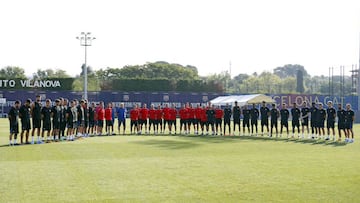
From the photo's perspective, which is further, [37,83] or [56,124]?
[37,83]

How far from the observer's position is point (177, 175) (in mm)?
11039

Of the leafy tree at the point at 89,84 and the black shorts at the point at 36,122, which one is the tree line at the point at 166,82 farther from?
the black shorts at the point at 36,122

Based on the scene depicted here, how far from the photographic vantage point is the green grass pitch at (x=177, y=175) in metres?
8.77

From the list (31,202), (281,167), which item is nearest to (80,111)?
(281,167)

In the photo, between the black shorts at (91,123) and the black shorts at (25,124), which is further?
the black shorts at (91,123)

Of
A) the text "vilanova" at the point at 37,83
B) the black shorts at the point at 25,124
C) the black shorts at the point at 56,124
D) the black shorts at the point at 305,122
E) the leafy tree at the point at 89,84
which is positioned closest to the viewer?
the black shorts at the point at 25,124

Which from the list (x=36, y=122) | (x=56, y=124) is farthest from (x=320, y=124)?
(x=36, y=122)

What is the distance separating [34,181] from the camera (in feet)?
33.4

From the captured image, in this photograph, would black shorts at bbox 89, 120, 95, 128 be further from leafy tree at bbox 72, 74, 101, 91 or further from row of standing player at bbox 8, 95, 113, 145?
leafy tree at bbox 72, 74, 101, 91

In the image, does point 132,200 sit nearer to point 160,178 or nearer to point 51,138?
point 160,178

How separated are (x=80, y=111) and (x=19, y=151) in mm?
6690

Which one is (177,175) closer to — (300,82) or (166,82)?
(166,82)

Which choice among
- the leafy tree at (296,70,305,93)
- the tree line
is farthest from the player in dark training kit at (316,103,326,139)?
the leafy tree at (296,70,305,93)

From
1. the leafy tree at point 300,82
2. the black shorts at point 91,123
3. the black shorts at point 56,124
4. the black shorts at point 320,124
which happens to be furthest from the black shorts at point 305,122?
the leafy tree at point 300,82
